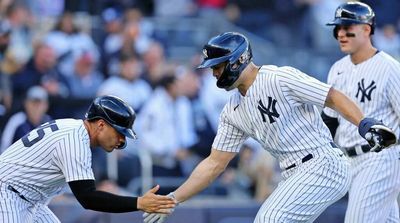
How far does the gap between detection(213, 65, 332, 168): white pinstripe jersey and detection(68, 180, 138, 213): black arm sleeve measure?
1148 millimetres

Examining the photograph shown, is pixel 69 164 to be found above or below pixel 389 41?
above

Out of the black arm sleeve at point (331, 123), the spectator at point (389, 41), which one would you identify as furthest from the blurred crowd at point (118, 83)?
the black arm sleeve at point (331, 123)

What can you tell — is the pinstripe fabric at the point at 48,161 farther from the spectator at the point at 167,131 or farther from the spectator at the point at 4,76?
the spectator at the point at 167,131

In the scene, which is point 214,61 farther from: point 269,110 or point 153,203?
point 153,203

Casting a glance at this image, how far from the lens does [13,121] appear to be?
10875 mm

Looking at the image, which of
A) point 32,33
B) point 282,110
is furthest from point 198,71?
point 282,110

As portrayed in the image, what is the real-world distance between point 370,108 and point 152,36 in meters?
6.24

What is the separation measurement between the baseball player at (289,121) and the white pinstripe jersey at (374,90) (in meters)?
1.05

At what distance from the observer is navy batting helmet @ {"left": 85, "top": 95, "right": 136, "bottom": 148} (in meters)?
6.96

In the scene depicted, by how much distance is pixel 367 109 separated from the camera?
830 centimetres

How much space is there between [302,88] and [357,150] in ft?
4.91

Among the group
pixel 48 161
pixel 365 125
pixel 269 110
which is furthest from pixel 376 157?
pixel 48 161

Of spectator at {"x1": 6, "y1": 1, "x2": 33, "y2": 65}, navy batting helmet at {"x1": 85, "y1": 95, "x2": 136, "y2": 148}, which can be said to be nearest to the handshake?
navy batting helmet at {"x1": 85, "y1": 95, "x2": 136, "y2": 148}

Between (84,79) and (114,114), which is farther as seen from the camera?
(84,79)
